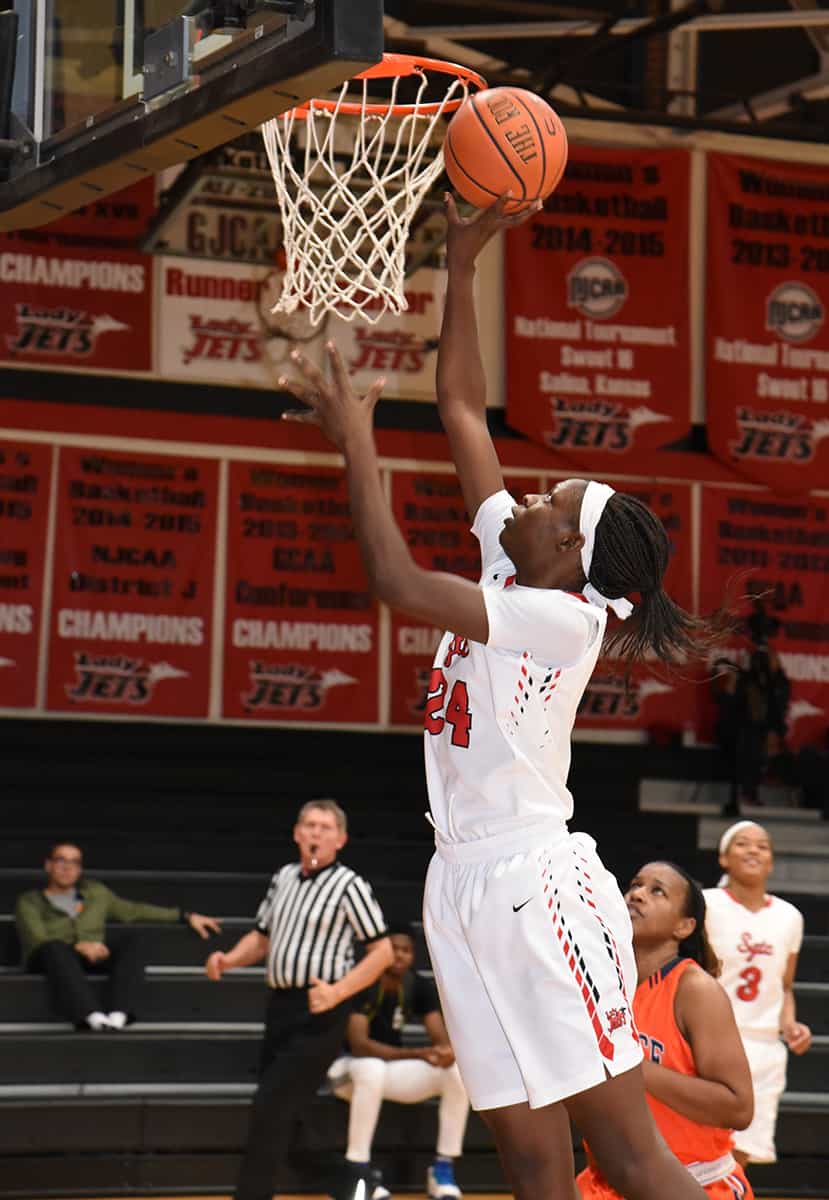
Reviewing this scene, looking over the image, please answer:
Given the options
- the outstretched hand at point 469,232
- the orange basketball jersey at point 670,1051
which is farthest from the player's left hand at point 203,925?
the outstretched hand at point 469,232

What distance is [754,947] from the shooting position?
23.1 feet

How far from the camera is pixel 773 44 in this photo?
14586 mm

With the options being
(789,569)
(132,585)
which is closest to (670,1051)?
(132,585)

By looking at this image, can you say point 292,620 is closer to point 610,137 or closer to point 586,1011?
point 610,137

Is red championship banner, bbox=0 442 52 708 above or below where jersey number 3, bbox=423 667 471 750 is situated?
above

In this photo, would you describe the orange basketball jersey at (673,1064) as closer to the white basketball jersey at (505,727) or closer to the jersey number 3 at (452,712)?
the white basketball jersey at (505,727)

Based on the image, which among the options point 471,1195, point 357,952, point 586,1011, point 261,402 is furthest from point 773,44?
point 586,1011

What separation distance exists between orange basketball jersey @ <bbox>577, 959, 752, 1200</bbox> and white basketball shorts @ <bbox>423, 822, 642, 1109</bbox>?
0.63 metres

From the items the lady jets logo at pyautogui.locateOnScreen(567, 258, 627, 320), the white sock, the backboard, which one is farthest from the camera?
the lady jets logo at pyautogui.locateOnScreen(567, 258, 627, 320)

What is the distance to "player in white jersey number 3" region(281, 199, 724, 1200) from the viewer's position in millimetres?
3379

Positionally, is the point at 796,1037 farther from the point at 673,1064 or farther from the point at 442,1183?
the point at 673,1064

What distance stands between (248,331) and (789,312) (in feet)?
14.7

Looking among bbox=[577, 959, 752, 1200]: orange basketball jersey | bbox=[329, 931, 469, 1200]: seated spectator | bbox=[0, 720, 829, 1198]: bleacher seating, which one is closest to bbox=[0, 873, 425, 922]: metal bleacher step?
bbox=[0, 720, 829, 1198]: bleacher seating

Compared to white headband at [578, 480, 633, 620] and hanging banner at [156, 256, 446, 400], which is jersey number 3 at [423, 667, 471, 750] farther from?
hanging banner at [156, 256, 446, 400]
